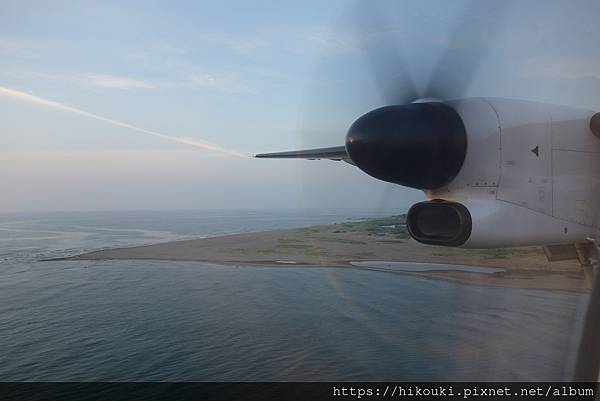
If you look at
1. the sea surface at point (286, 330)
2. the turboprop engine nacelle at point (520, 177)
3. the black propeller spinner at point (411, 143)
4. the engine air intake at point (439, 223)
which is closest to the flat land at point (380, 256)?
the sea surface at point (286, 330)

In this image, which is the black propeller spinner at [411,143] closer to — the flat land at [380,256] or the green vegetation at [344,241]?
the flat land at [380,256]

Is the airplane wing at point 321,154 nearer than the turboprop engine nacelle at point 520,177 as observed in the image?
No

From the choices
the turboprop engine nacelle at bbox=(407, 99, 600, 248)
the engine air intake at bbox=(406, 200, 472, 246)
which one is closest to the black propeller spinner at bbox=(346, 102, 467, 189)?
the turboprop engine nacelle at bbox=(407, 99, 600, 248)

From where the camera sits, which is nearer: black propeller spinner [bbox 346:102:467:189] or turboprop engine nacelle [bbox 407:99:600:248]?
black propeller spinner [bbox 346:102:467:189]

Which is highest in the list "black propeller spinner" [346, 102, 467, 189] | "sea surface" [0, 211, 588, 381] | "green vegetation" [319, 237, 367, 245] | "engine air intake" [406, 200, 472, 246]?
"black propeller spinner" [346, 102, 467, 189]

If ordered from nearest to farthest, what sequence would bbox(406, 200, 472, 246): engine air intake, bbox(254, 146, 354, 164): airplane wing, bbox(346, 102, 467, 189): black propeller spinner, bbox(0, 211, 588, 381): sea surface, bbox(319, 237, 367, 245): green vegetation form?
bbox(346, 102, 467, 189): black propeller spinner < bbox(406, 200, 472, 246): engine air intake < bbox(254, 146, 354, 164): airplane wing < bbox(0, 211, 588, 381): sea surface < bbox(319, 237, 367, 245): green vegetation

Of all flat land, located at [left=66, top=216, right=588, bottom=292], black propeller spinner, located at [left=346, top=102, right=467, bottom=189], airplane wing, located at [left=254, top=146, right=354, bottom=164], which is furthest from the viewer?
flat land, located at [left=66, top=216, right=588, bottom=292]

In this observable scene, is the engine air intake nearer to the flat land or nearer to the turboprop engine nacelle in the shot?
the turboprop engine nacelle
